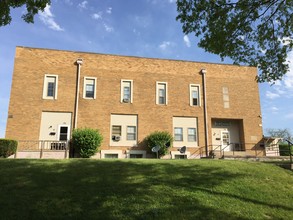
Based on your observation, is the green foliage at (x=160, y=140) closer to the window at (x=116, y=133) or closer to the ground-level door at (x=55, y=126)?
the window at (x=116, y=133)

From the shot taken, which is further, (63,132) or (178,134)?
(178,134)

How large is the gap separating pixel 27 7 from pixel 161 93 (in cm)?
1700

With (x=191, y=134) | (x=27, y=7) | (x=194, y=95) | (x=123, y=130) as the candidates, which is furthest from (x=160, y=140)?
(x=27, y=7)

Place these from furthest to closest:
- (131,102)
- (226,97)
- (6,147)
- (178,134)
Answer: (226,97) < (178,134) < (131,102) < (6,147)

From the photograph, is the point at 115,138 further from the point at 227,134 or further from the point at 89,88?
the point at 227,134

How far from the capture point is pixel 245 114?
27.1 m

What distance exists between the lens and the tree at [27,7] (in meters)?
9.54

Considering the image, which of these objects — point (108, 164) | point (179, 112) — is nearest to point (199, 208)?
point (108, 164)

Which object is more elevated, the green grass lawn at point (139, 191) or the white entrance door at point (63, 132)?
the white entrance door at point (63, 132)

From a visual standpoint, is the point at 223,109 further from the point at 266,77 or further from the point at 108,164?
the point at 108,164

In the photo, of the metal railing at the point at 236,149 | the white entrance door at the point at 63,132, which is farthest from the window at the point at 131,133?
the metal railing at the point at 236,149

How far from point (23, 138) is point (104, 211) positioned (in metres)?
17.3

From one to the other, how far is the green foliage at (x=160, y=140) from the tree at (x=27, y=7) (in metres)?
15.1

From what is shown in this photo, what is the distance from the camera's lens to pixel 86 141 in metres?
21.7
